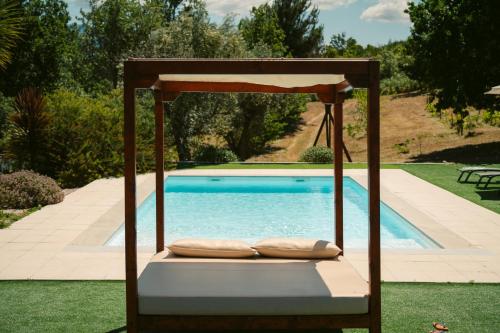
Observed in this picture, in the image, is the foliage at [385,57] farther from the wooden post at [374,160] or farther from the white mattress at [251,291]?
the wooden post at [374,160]

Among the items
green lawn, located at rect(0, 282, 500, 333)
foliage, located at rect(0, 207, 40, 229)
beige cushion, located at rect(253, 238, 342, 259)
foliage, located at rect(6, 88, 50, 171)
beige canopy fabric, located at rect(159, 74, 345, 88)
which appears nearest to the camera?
green lawn, located at rect(0, 282, 500, 333)

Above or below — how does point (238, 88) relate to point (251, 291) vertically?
above

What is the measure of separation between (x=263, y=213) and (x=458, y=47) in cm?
1119

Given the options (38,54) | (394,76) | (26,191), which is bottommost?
(26,191)

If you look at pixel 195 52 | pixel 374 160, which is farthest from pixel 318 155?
pixel 374 160

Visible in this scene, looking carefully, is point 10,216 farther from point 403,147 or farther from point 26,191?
point 403,147

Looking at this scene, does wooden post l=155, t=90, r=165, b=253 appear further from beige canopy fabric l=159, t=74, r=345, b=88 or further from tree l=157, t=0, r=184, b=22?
tree l=157, t=0, r=184, b=22

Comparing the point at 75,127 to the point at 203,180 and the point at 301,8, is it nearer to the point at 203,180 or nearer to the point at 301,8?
the point at 203,180

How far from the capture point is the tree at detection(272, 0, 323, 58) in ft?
114

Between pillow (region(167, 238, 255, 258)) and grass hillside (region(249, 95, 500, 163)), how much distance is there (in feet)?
49.6

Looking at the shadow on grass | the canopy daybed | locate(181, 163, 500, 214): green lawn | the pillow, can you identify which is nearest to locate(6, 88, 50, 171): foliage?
locate(181, 163, 500, 214): green lawn

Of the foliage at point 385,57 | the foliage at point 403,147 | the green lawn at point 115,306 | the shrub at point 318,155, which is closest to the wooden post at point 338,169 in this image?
the green lawn at point 115,306

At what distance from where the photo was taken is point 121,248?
7.70m

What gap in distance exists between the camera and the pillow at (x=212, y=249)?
217 inches
